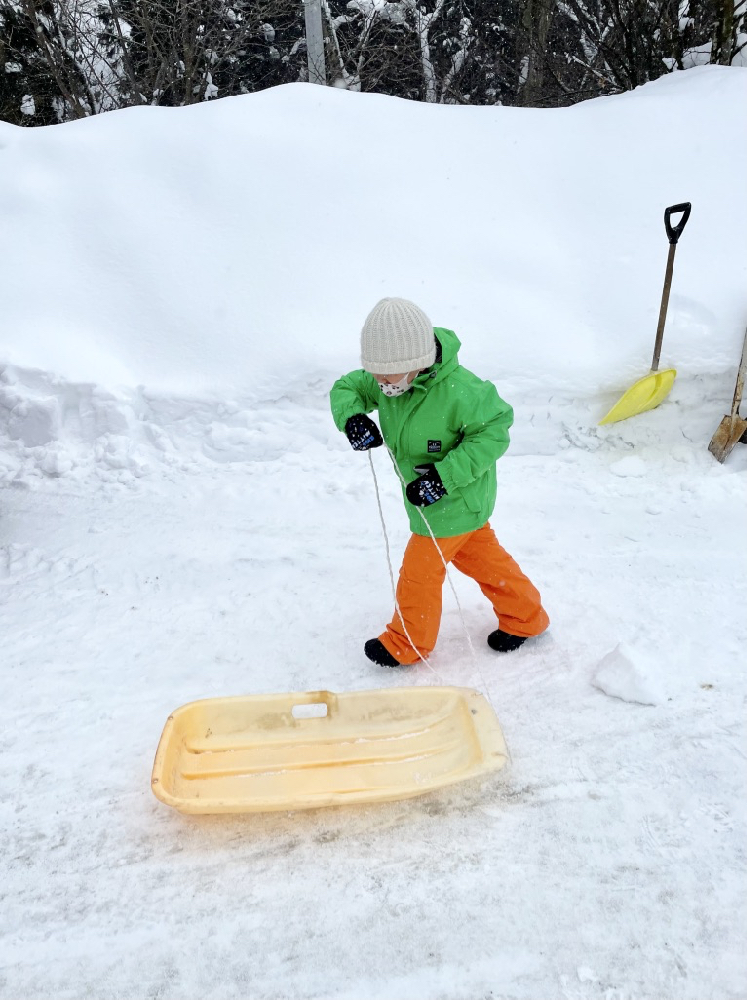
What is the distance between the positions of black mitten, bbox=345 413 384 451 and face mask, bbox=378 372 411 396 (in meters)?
0.14

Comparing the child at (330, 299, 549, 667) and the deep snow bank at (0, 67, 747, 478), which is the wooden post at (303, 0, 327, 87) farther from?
the child at (330, 299, 549, 667)

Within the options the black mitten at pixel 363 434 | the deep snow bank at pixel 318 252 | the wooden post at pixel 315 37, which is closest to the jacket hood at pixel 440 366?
the black mitten at pixel 363 434

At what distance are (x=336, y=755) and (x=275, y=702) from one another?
0.84 ft

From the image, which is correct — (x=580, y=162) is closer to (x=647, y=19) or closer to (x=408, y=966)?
(x=647, y=19)

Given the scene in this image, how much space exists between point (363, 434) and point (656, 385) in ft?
7.90

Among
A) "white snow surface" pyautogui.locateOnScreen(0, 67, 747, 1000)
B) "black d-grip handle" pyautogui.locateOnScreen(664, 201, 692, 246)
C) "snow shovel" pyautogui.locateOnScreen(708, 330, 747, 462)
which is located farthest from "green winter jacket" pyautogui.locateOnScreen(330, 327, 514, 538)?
"black d-grip handle" pyautogui.locateOnScreen(664, 201, 692, 246)

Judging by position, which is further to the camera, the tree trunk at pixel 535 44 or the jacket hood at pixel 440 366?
the tree trunk at pixel 535 44

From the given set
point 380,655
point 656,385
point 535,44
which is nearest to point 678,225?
point 656,385

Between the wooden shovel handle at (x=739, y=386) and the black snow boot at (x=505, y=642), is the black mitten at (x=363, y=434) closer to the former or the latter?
the black snow boot at (x=505, y=642)

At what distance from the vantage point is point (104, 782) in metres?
2.25

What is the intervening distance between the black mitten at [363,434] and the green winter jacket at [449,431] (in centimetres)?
6

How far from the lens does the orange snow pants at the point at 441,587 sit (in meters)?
2.51

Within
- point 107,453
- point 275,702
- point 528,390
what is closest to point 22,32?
point 107,453

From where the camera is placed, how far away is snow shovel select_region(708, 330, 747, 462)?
398 centimetres
